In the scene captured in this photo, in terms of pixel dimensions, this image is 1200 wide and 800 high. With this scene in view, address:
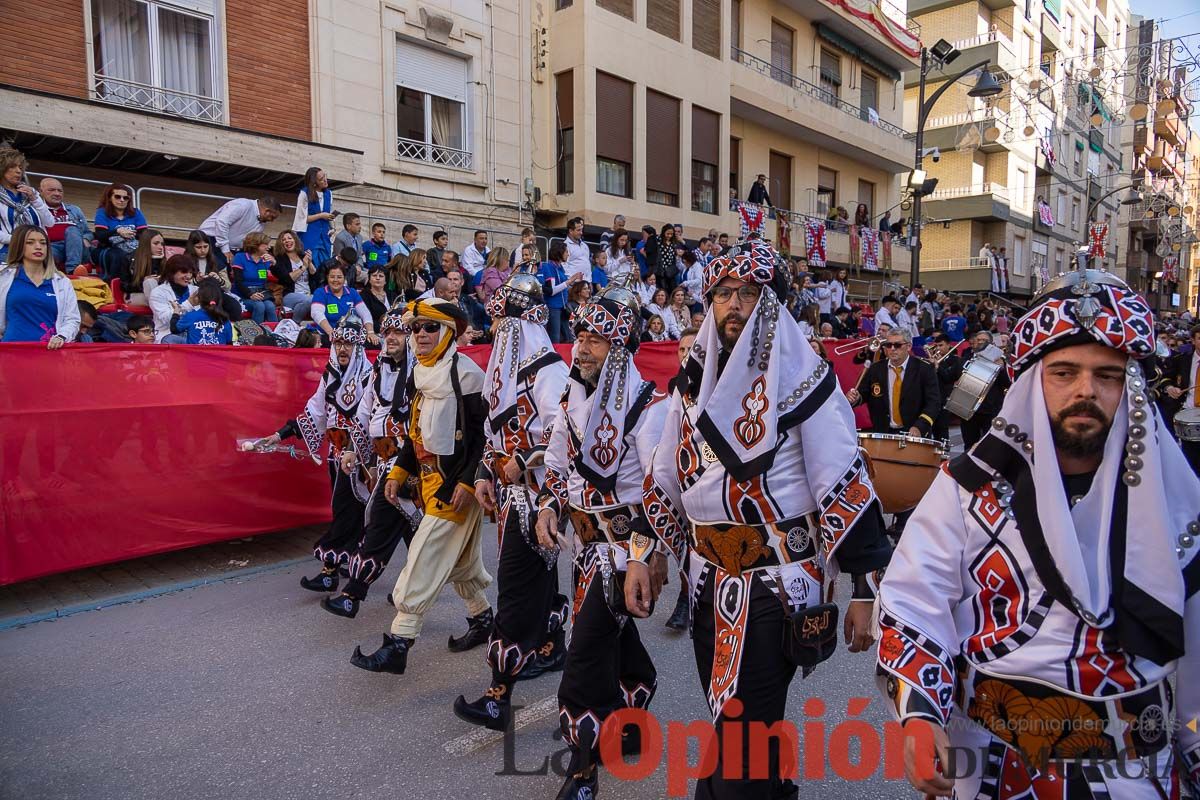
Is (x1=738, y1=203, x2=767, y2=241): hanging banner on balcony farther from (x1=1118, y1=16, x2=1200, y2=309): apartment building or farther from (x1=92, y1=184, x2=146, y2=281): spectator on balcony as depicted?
(x1=92, y1=184, x2=146, y2=281): spectator on balcony

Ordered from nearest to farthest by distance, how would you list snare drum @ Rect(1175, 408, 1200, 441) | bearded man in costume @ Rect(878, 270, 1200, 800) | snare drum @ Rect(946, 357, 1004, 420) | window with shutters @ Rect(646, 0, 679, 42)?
bearded man in costume @ Rect(878, 270, 1200, 800), snare drum @ Rect(946, 357, 1004, 420), snare drum @ Rect(1175, 408, 1200, 441), window with shutters @ Rect(646, 0, 679, 42)

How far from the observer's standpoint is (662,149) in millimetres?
19031

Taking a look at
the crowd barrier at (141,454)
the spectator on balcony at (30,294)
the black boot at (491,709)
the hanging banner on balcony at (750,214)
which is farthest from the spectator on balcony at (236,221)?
the hanging banner on balcony at (750,214)

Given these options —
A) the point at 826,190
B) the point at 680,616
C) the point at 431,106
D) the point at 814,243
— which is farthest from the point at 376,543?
the point at 826,190

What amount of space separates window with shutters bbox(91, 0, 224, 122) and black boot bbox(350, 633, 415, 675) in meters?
9.52

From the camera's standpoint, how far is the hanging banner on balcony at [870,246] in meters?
25.5

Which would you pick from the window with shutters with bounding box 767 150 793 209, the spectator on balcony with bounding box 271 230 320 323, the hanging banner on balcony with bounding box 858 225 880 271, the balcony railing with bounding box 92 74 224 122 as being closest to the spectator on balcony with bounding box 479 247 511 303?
the spectator on balcony with bounding box 271 230 320 323

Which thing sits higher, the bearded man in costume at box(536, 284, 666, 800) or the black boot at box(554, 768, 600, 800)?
the bearded man in costume at box(536, 284, 666, 800)

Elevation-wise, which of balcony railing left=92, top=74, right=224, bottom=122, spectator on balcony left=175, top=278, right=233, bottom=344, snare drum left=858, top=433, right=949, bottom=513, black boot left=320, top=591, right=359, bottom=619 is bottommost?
black boot left=320, top=591, right=359, bottom=619

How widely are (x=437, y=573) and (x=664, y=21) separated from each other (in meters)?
17.6

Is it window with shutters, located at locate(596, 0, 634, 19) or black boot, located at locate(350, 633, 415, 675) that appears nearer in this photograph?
black boot, located at locate(350, 633, 415, 675)

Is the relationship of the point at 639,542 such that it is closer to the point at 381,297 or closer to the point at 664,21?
the point at 381,297

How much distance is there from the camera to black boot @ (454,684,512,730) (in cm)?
386

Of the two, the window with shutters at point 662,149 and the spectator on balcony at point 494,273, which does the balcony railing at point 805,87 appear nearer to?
the window with shutters at point 662,149
